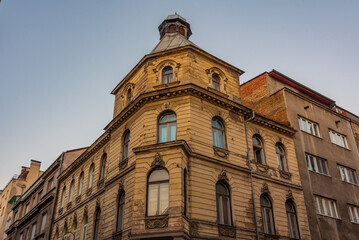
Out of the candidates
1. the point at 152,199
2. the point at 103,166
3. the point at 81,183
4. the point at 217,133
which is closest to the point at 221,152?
the point at 217,133

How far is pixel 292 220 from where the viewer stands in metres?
Result: 20.8

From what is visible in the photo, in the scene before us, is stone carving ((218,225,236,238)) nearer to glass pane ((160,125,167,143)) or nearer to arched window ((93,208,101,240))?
glass pane ((160,125,167,143))

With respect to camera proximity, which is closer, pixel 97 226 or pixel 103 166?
pixel 97 226

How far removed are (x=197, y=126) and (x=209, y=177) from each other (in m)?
2.95

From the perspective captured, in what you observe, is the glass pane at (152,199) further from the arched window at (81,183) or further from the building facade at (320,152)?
the arched window at (81,183)

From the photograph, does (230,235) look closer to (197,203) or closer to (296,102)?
(197,203)

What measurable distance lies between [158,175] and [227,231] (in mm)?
4613

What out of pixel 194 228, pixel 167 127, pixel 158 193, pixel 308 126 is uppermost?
pixel 308 126

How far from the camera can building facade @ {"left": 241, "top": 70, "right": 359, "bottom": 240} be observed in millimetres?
22406

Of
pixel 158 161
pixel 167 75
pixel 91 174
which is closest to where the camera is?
pixel 158 161

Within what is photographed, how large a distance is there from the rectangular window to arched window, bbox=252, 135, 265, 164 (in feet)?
27.8

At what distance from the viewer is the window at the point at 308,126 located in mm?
25469

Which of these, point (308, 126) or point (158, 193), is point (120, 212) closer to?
point (158, 193)

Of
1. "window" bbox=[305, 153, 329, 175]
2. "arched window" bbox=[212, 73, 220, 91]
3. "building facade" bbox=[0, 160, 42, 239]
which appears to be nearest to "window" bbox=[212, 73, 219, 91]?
"arched window" bbox=[212, 73, 220, 91]
